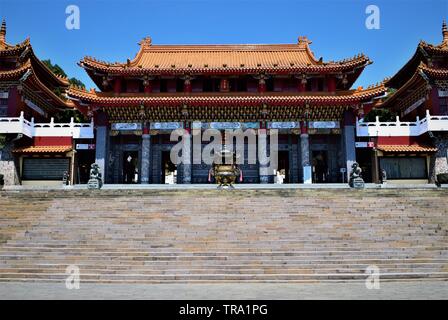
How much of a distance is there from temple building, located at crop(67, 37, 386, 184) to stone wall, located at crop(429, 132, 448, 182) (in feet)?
14.4

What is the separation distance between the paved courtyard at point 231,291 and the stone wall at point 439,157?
16.3 m

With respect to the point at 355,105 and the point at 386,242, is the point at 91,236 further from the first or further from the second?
the point at 355,105

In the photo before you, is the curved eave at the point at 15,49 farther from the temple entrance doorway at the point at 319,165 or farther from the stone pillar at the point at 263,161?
the temple entrance doorway at the point at 319,165

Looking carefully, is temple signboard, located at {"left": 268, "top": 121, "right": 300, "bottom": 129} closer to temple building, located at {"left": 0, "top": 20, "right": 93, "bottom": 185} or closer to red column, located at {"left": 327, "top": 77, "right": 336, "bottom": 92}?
red column, located at {"left": 327, "top": 77, "right": 336, "bottom": 92}

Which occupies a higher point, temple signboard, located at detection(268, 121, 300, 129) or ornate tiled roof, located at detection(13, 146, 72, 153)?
temple signboard, located at detection(268, 121, 300, 129)

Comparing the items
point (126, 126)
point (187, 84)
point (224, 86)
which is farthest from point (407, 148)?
point (126, 126)

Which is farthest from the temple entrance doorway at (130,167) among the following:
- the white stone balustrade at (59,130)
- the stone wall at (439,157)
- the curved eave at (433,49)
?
the curved eave at (433,49)

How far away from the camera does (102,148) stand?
2438 cm

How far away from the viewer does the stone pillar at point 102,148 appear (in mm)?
24266

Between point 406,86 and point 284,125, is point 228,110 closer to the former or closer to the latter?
point 284,125

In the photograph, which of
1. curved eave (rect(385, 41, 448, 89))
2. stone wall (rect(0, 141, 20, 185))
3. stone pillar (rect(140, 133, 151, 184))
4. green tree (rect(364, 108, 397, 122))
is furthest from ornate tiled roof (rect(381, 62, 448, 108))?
stone wall (rect(0, 141, 20, 185))

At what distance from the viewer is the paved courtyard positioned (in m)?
8.55

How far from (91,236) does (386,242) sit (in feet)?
28.8
